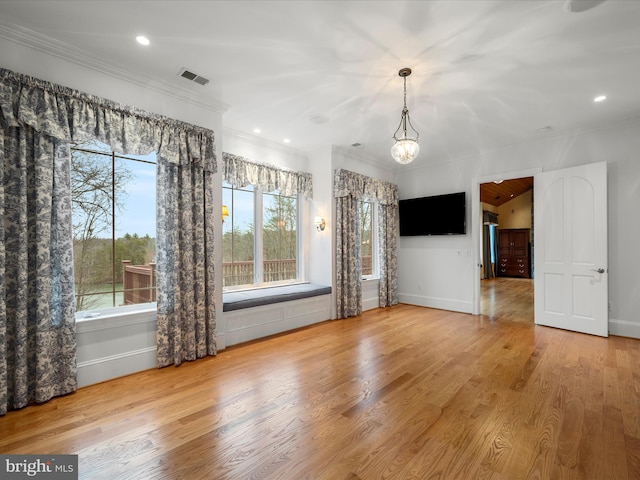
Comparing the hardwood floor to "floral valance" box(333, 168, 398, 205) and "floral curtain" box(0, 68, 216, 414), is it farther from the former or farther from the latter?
"floral valance" box(333, 168, 398, 205)

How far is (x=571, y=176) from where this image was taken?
429 centimetres

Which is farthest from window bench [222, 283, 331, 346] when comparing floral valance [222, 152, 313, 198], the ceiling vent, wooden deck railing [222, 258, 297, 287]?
the ceiling vent

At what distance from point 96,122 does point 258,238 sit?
256 cm

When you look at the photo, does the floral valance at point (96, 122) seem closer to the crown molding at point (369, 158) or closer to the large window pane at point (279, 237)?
the large window pane at point (279, 237)

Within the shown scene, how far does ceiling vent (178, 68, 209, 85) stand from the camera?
2879mm

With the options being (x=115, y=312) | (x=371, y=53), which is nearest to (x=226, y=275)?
(x=115, y=312)

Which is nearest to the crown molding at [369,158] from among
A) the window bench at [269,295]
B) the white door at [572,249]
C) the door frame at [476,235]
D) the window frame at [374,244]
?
the window frame at [374,244]

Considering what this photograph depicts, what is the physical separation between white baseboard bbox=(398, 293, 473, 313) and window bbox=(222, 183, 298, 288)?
2.57m

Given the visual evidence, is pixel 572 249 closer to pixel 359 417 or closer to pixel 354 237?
pixel 354 237

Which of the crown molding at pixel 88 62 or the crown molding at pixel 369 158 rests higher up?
the crown molding at pixel 88 62

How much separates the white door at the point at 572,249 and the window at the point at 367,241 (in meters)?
2.83

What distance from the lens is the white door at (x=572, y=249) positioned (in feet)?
13.1

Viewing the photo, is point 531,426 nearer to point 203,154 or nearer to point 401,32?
point 401,32

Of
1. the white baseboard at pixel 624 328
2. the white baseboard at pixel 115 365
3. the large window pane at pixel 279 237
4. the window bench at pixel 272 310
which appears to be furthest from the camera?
the large window pane at pixel 279 237
